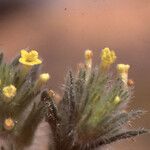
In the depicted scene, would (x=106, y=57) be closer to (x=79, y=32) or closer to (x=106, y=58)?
(x=106, y=58)

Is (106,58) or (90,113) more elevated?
(106,58)

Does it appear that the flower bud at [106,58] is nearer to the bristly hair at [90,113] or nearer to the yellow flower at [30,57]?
the bristly hair at [90,113]

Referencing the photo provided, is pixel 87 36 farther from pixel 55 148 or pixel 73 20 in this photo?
pixel 55 148

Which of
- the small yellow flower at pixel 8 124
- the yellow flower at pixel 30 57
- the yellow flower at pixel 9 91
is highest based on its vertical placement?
the yellow flower at pixel 30 57

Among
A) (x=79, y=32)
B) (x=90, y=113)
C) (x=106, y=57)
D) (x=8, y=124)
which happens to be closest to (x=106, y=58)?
(x=106, y=57)

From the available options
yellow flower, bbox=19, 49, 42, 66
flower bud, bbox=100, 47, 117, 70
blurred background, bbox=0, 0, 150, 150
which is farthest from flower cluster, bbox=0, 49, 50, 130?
blurred background, bbox=0, 0, 150, 150

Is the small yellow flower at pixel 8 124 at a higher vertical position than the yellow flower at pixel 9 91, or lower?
lower

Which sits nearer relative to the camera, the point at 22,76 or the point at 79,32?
the point at 22,76

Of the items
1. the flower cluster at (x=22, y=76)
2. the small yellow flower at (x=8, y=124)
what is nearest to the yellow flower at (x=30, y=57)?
the flower cluster at (x=22, y=76)
